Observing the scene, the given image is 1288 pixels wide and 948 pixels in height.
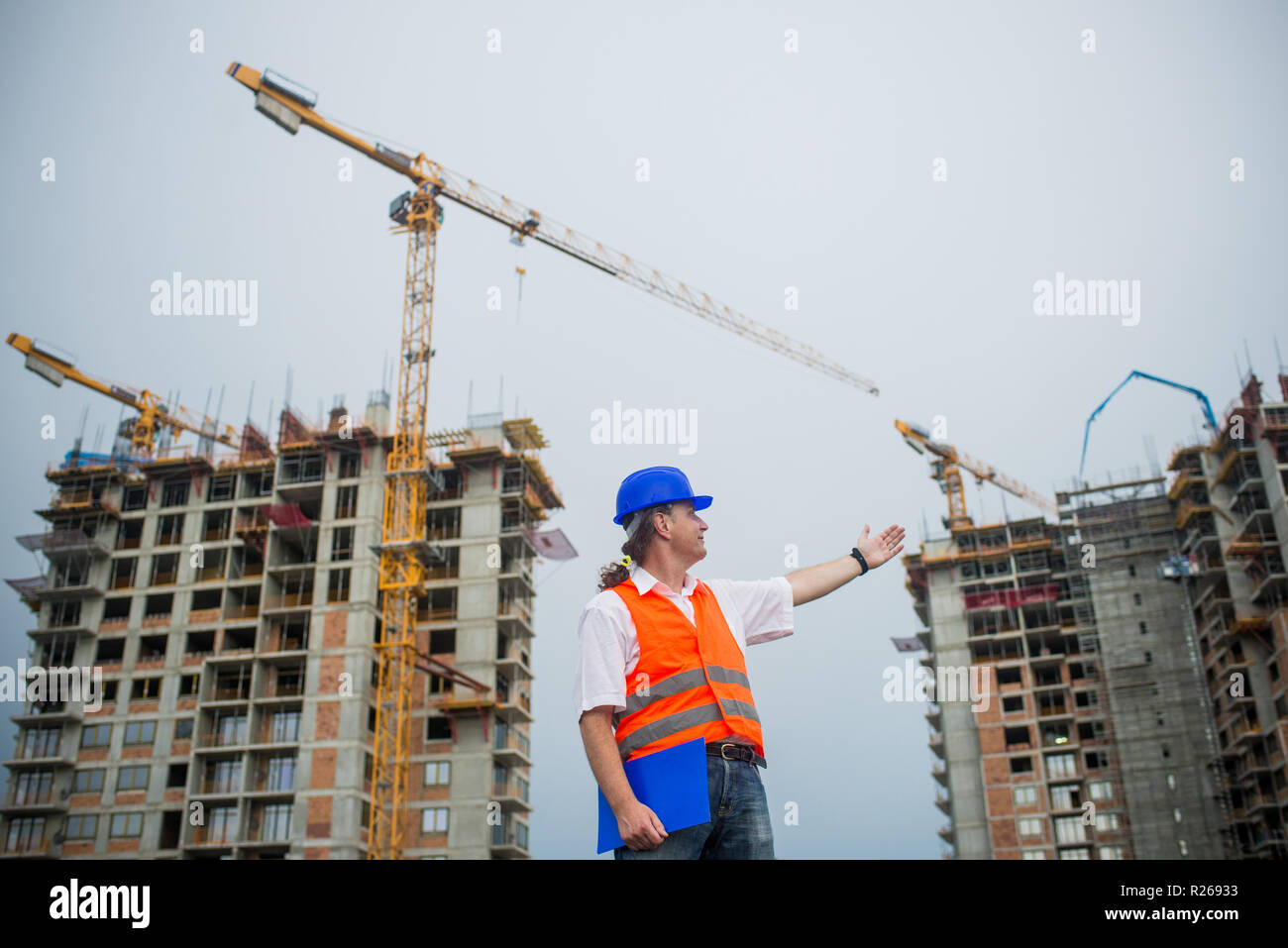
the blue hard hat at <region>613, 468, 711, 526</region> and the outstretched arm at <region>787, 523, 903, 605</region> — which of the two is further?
the outstretched arm at <region>787, 523, 903, 605</region>

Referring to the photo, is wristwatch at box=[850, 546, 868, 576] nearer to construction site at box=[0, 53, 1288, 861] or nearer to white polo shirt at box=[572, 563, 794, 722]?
white polo shirt at box=[572, 563, 794, 722]

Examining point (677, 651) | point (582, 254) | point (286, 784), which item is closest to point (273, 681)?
point (286, 784)

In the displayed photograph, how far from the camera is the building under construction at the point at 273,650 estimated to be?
5328cm

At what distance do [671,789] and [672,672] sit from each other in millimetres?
417

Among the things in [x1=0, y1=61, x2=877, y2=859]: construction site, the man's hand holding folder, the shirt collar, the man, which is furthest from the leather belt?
[x1=0, y1=61, x2=877, y2=859]: construction site

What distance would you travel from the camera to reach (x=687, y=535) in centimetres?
429

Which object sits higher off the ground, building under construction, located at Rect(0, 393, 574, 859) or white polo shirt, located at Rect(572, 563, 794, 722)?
building under construction, located at Rect(0, 393, 574, 859)

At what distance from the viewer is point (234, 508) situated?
63.0m

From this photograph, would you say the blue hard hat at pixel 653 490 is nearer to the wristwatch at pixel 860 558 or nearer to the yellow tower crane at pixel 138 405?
the wristwatch at pixel 860 558

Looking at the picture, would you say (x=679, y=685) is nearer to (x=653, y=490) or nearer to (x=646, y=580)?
(x=646, y=580)

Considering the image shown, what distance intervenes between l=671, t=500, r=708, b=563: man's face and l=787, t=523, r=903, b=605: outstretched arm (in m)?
0.52

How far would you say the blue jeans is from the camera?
3658 millimetres
